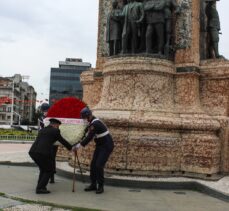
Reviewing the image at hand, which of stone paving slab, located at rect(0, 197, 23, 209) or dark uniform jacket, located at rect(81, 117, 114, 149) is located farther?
dark uniform jacket, located at rect(81, 117, 114, 149)

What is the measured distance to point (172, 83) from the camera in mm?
10297

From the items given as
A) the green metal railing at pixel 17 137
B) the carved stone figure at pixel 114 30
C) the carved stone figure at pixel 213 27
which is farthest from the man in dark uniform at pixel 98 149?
the green metal railing at pixel 17 137

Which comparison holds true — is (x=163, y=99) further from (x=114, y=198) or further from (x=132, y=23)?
(x=114, y=198)

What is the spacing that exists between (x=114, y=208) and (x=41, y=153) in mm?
1918

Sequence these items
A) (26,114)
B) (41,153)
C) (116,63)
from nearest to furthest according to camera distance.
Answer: (41,153) → (116,63) → (26,114)

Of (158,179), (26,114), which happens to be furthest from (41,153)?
(26,114)

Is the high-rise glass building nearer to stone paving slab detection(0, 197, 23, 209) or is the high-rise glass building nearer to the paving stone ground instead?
the paving stone ground

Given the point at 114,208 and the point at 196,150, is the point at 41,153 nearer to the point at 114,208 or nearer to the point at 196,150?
the point at 114,208

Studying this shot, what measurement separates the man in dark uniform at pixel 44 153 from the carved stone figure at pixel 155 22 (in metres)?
3.69

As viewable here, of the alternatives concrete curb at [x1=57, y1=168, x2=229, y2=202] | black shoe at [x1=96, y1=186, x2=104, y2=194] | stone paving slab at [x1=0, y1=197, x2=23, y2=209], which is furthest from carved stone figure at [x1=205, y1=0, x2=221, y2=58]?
stone paving slab at [x1=0, y1=197, x2=23, y2=209]

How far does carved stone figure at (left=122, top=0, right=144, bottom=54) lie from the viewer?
10.5 metres

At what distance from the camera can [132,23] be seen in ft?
34.4

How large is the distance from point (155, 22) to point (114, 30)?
1.36 metres

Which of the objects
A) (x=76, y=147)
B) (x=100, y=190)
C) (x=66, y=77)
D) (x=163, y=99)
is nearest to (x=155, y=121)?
(x=163, y=99)
